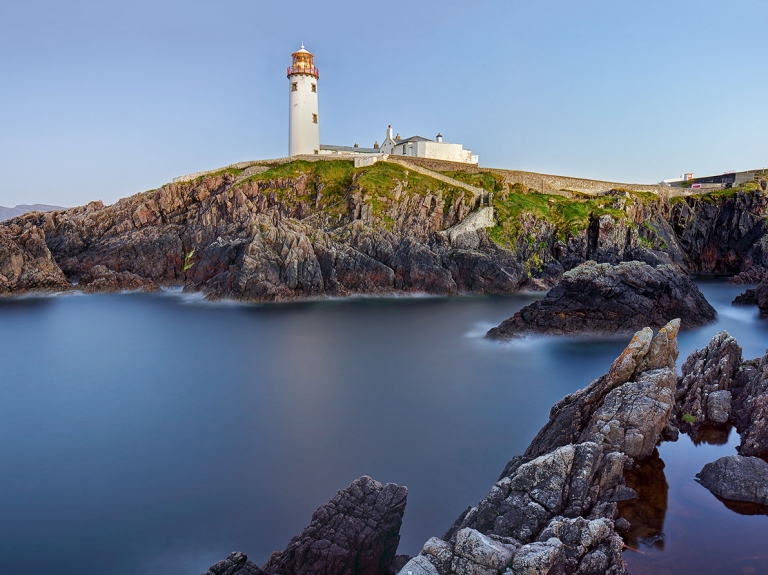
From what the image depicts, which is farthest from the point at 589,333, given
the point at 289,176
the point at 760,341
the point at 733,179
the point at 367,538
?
the point at 733,179

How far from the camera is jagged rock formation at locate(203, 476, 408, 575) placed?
20.1 ft

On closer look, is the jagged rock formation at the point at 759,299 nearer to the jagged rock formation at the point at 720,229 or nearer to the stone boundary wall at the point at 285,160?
the jagged rock formation at the point at 720,229

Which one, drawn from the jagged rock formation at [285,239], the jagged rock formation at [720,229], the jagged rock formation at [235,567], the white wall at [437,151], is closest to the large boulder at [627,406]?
the jagged rock formation at [235,567]

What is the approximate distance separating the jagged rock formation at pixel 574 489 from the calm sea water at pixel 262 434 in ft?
2.48

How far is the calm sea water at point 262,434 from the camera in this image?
7410mm

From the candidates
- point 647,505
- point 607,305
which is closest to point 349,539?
point 647,505

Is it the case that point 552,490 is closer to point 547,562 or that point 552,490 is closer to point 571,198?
point 547,562

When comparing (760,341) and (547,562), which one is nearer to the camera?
(547,562)

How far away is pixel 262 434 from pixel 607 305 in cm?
1559

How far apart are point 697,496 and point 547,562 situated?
4189 mm

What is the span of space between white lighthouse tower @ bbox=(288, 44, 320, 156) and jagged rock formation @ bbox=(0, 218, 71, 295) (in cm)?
2358

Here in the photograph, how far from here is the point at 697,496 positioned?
7090 millimetres

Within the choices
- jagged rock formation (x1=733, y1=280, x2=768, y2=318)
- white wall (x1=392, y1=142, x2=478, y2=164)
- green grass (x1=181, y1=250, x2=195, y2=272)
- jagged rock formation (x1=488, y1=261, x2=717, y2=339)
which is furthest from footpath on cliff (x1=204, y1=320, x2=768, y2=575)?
white wall (x1=392, y1=142, x2=478, y2=164)

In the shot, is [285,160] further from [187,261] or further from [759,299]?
[759,299]
